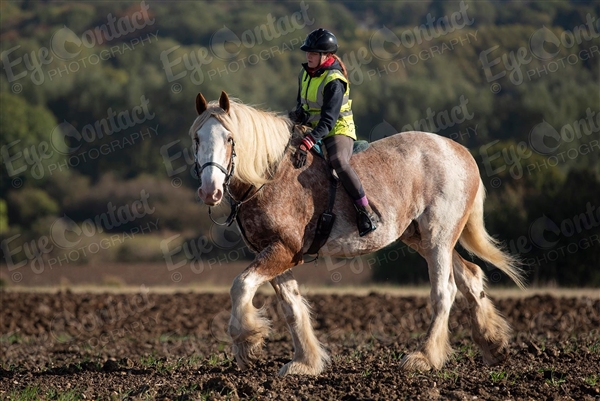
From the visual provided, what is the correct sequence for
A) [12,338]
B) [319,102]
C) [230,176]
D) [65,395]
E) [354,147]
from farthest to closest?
[12,338]
[354,147]
[319,102]
[230,176]
[65,395]

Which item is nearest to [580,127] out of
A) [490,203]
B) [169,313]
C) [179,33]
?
[490,203]

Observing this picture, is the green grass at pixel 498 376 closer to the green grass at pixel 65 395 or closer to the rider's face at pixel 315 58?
the rider's face at pixel 315 58

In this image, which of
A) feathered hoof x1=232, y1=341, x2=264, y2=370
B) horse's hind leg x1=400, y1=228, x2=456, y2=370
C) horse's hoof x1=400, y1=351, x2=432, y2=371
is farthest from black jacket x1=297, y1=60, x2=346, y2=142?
horse's hoof x1=400, y1=351, x2=432, y2=371

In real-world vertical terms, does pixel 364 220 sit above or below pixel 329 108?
below

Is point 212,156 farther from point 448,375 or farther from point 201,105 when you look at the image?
point 448,375

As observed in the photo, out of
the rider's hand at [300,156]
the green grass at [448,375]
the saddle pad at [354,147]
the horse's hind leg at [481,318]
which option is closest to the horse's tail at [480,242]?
the horse's hind leg at [481,318]

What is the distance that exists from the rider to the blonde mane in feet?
0.79

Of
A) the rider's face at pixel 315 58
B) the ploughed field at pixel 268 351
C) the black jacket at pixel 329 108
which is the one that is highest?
the rider's face at pixel 315 58

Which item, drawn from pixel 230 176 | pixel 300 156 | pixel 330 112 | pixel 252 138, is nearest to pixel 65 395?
pixel 230 176

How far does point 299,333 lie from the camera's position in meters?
7.10

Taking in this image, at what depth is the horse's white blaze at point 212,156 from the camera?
240 inches

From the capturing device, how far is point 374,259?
3067 cm

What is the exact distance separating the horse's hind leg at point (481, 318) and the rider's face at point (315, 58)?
8.58 feet

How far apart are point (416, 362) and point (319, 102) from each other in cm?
258
